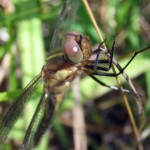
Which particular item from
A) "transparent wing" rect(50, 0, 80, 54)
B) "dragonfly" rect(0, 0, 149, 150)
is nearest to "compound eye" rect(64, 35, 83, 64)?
"dragonfly" rect(0, 0, 149, 150)

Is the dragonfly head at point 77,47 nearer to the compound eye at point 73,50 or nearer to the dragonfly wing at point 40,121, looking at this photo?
the compound eye at point 73,50

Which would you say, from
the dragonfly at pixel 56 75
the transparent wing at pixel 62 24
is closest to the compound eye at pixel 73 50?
the dragonfly at pixel 56 75

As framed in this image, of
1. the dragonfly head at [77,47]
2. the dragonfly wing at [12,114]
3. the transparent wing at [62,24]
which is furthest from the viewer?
the transparent wing at [62,24]

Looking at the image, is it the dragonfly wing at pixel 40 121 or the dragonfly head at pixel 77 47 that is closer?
the dragonfly head at pixel 77 47

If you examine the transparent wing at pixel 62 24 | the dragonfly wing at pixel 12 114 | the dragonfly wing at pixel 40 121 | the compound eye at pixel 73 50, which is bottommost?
the dragonfly wing at pixel 40 121

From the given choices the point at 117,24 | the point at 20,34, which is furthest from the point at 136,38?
the point at 20,34

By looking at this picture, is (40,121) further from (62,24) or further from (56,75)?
(62,24)

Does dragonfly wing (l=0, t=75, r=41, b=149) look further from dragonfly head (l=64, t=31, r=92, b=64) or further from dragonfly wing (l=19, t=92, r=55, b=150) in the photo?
dragonfly head (l=64, t=31, r=92, b=64)
